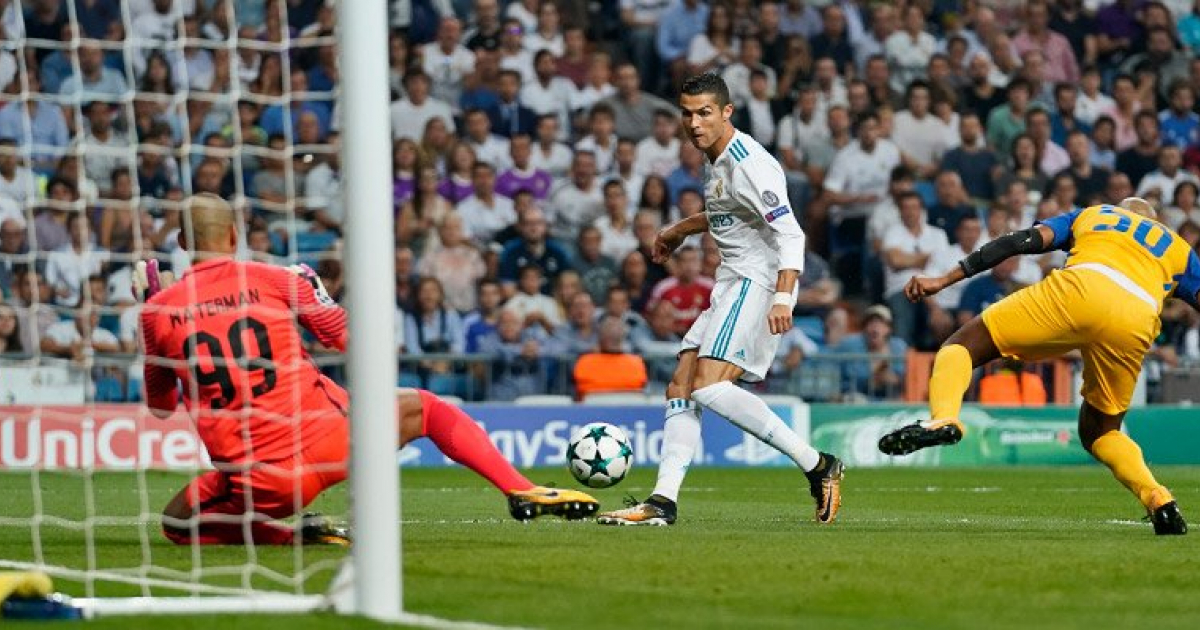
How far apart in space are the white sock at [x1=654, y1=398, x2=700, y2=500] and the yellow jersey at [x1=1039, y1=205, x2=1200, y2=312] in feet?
6.84

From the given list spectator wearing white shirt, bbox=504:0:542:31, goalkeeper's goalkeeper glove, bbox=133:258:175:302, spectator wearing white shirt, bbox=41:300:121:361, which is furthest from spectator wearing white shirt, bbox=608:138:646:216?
goalkeeper's goalkeeper glove, bbox=133:258:175:302

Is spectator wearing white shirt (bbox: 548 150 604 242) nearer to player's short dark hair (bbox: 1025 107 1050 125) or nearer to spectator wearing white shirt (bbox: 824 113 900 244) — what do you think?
spectator wearing white shirt (bbox: 824 113 900 244)

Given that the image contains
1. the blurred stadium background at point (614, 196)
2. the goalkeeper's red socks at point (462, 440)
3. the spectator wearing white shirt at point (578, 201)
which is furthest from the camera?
the spectator wearing white shirt at point (578, 201)

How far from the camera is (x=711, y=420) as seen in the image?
19.3m

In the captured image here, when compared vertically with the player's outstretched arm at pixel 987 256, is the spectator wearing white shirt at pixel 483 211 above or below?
above

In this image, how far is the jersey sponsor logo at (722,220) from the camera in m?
11.1

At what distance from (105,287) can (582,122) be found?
19.6 feet

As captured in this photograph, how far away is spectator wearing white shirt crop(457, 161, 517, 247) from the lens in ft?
67.0

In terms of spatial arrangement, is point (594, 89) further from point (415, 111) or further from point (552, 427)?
point (552, 427)

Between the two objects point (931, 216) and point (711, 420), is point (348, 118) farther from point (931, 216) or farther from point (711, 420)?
point (931, 216)

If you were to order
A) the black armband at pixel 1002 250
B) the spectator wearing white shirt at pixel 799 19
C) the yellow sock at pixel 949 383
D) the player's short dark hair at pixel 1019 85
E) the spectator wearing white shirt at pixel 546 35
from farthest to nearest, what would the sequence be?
1. the spectator wearing white shirt at pixel 799 19
2. the player's short dark hair at pixel 1019 85
3. the spectator wearing white shirt at pixel 546 35
4. the black armband at pixel 1002 250
5. the yellow sock at pixel 949 383

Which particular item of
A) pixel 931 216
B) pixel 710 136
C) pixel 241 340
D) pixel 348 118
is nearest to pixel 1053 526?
pixel 710 136

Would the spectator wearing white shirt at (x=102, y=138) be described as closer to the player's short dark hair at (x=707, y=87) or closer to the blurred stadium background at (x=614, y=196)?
the blurred stadium background at (x=614, y=196)

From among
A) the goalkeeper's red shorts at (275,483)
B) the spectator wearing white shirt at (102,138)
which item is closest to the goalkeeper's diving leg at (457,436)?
the goalkeeper's red shorts at (275,483)
